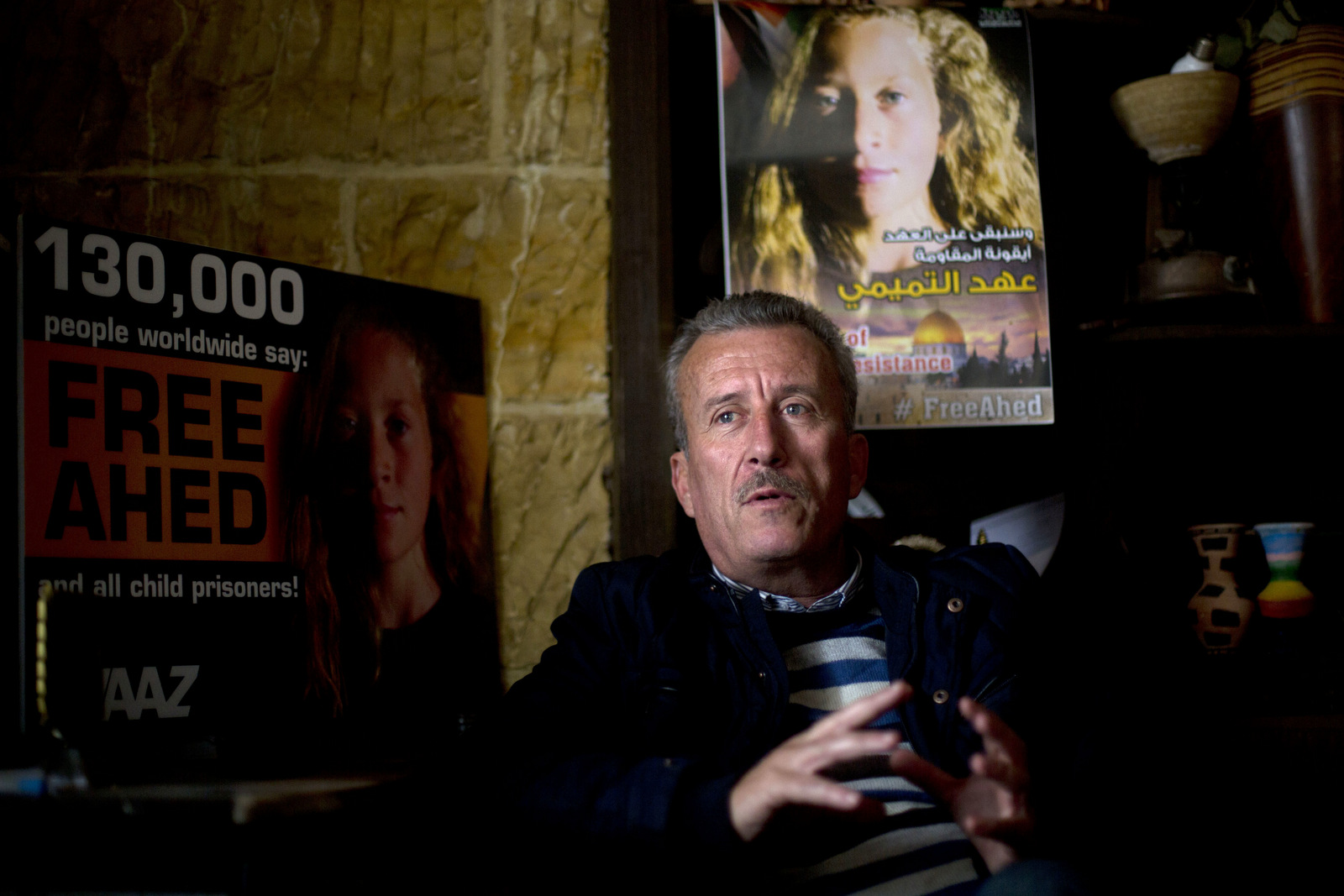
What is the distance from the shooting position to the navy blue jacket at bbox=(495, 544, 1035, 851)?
134cm

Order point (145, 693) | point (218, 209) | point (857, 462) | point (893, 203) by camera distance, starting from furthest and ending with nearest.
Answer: point (893, 203) < point (218, 209) < point (857, 462) < point (145, 693)

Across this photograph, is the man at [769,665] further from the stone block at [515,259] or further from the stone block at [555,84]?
the stone block at [555,84]

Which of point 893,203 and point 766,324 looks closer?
point 766,324

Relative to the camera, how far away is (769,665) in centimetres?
140

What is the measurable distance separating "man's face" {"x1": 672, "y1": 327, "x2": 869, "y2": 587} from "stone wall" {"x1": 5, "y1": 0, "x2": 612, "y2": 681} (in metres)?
0.33

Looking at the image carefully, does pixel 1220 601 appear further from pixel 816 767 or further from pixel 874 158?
pixel 816 767

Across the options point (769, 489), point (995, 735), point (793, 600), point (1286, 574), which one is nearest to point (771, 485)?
point (769, 489)

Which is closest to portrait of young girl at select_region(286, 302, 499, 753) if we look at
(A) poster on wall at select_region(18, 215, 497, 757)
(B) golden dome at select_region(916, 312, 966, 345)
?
A: (A) poster on wall at select_region(18, 215, 497, 757)

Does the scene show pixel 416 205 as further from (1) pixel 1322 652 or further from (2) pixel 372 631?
(1) pixel 1322 652

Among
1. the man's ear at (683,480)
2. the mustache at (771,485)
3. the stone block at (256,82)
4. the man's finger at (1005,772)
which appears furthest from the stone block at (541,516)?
the man's finger at (1005,772)

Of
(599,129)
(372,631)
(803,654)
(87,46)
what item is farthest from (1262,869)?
(87,46)

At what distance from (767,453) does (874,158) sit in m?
0.74

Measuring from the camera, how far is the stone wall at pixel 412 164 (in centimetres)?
172

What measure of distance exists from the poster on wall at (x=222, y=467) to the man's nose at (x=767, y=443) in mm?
553
